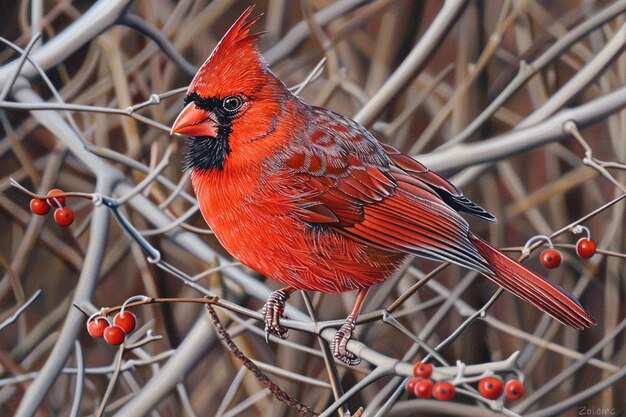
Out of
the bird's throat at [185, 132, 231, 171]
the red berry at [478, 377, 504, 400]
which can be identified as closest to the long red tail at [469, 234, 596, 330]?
the red berry at [478, 377, 504, 400]

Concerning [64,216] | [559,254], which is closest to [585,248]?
[559,254]

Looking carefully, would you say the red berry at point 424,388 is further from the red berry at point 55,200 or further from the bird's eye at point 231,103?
the red berry at point 55,200

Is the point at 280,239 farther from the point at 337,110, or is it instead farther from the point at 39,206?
the point at 39,206

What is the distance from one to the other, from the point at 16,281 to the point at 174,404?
0.40 meters

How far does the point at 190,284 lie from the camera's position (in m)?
1.38

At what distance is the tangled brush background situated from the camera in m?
1.40

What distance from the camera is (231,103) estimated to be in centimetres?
123

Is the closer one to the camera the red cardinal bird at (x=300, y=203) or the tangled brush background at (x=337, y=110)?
the red cardinal bird at (x=300, y=203)

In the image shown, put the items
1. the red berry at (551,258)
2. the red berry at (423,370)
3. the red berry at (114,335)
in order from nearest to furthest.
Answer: the red berry at (423,370) → the red berry at (114,335) → the red berry at (551,258)

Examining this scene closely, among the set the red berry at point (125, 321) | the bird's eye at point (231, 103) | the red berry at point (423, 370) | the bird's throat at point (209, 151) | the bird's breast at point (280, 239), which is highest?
the bird's eye at point (231, 103)

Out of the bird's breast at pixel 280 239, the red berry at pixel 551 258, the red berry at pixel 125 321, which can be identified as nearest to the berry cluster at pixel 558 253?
the red berry at pixel 551 258

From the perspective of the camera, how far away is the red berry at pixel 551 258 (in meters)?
1.30

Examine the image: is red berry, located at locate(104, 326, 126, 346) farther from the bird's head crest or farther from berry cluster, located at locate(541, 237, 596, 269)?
berry cluster, located at locate(541, 237, 596, 269)

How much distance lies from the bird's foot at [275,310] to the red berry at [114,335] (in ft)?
0.84
